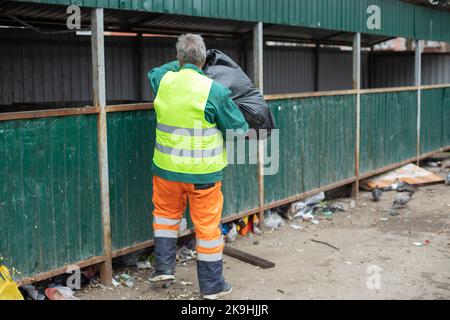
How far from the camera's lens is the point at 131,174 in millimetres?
5172

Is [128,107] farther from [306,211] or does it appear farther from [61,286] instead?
[306,211]

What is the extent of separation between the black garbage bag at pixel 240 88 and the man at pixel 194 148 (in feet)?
1.09

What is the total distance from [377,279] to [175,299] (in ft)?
6.17

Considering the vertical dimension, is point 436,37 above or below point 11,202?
above

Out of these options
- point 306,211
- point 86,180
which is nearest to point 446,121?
point 306,211

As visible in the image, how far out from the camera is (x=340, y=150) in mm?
8305

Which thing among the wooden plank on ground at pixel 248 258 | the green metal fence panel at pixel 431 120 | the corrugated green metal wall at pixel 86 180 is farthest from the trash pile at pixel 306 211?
the green metal fence panel at pixel 431 120

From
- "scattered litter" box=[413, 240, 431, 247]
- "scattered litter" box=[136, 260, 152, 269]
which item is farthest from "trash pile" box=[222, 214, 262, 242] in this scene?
"scattered litter" box=[413, 240, 431, 247]

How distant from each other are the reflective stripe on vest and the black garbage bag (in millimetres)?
444

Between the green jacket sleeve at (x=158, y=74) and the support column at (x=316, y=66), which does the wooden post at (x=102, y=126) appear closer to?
the green jacket sleeve at (x=158, y=74)

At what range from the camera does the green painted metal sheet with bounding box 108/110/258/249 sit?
197 inches

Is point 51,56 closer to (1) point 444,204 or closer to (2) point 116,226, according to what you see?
(2) point 116,226

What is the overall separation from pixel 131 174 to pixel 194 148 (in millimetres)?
966
